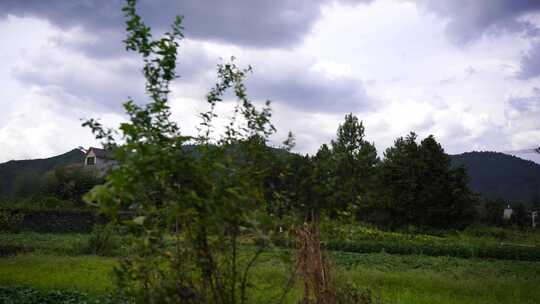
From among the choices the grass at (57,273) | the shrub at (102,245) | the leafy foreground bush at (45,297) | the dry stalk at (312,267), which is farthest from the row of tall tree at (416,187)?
the dry stalk at (312,267)

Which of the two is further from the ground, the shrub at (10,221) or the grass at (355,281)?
the shrub at (10,221)

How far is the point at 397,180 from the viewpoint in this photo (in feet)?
140

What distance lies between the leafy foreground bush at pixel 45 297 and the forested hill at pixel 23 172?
28.9 metres

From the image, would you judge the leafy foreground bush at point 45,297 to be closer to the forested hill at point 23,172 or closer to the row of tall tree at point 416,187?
the row of tall tree at point 416,187

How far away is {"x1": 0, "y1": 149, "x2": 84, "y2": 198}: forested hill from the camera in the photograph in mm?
35844

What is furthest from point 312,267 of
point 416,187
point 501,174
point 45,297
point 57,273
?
point 501,174

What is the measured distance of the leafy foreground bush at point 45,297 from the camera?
7766 mm

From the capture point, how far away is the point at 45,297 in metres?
8.15

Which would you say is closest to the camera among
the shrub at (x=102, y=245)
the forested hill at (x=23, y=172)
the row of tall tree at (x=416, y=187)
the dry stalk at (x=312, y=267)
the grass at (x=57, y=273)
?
the dry stalk at (x=312, y=267)

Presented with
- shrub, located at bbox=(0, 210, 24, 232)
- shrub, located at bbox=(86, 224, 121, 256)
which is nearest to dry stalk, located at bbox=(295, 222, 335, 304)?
shrub, located at bbox=(86, 224, 121, 256)

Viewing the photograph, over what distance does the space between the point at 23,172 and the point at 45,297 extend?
3439cm

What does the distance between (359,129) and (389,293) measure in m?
39.0

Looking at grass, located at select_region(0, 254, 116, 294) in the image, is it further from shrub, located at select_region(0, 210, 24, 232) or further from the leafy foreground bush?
shrub, located at select_region(0, 210, 24, 232)

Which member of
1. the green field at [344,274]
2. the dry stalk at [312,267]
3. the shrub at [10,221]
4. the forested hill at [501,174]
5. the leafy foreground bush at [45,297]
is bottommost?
the green field at [344,274]
